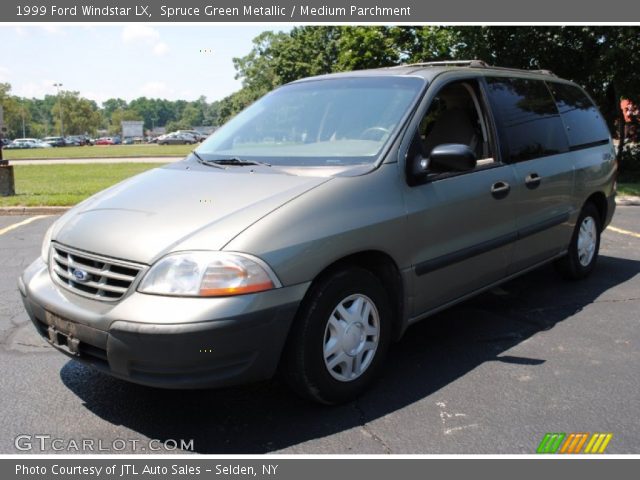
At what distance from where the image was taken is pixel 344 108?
3.97 m

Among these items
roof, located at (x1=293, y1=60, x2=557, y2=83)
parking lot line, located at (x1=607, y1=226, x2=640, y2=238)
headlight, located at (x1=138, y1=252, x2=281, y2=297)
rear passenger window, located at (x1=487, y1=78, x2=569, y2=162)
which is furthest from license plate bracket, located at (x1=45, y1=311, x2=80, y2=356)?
parking lot line, located at (x1=607, y1=226, x2=640, y2=238)

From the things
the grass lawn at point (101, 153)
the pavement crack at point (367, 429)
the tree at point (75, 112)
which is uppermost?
the tree at point (75, 112)

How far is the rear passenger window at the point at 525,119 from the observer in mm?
4379

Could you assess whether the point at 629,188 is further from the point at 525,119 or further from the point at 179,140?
the point at 179,140

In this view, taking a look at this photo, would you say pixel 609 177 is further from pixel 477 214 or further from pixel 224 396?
pixel 224 396

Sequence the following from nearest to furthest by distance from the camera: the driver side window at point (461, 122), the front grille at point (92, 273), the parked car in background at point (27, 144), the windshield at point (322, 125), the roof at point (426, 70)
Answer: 1. the front grille at point (92, 273)
2. the windshield at point (322, 125)
3. the roof at point (426, 70)
4. the driver side window at point (461, 122)
5. the parked car in background at point (27, 144)

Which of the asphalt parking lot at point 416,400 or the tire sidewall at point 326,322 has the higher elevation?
the tire sidewall at point 326,322

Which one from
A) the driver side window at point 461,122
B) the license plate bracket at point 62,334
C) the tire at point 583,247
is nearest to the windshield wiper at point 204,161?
the license plate bracket at point 62,334

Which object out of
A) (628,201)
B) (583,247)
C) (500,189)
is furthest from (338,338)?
(628,201)

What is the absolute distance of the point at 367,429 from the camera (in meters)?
3.06

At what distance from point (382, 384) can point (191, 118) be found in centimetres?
16128

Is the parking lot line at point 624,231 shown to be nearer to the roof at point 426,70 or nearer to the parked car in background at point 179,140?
the roof at point 426,70

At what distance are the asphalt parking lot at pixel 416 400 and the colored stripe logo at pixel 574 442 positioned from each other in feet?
0.12

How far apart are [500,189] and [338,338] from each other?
1.68 meters
